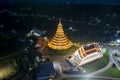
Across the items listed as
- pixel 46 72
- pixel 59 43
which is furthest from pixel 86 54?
pixel 46 72

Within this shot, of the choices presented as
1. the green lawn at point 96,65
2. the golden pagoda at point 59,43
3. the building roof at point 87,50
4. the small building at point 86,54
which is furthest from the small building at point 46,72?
the golden pagoda at point 59,43

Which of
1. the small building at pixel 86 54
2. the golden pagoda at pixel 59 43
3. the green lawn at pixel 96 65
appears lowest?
the green lawn at pixel 96 65

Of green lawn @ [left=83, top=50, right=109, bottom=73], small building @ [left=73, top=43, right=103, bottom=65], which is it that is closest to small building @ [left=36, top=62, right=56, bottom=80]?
small building @ [left=73, top=43, right=103, bottom=65]

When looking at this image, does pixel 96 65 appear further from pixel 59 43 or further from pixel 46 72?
pixel 46 72

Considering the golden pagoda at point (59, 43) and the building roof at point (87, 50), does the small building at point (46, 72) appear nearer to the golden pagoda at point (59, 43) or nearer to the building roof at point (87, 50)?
the building roof at point (87, 50)

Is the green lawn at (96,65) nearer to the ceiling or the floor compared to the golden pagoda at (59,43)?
nearer to the floor

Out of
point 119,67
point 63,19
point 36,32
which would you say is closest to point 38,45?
point 36,32

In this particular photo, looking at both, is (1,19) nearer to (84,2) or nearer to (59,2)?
(59,2)
